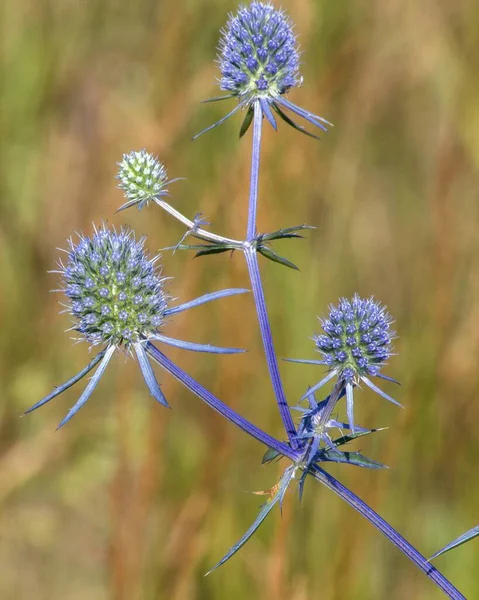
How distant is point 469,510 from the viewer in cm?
328

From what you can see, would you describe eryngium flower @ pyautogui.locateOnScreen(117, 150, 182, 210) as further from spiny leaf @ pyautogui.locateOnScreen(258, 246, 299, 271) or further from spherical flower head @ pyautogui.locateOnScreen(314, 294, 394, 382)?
spherical flower head @ pyautogui.locateOnScreen(314, 294, 394, 382)

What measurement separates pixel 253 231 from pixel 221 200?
6.14 ft

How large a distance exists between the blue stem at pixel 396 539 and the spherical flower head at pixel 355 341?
0.26m

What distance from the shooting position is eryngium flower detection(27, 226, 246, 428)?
1790 millimetres

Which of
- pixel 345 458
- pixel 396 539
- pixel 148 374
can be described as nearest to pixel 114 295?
pixel 148 374

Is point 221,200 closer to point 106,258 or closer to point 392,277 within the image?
point 392,277

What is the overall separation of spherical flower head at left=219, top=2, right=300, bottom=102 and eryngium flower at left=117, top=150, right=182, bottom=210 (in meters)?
0.31

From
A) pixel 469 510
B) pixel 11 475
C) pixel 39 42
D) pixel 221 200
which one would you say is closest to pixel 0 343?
pixel 11 475

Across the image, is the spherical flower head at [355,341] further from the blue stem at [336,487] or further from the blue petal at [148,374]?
the blue petal at [148,374]

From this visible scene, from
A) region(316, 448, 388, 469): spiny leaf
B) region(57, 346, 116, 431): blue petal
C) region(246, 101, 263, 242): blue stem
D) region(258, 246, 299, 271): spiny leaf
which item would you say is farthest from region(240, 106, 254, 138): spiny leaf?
region(316, 448, 388, 469): spiny leaf

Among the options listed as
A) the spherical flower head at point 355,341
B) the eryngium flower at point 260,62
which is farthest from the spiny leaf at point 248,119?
the spherical flower head at point 355,341

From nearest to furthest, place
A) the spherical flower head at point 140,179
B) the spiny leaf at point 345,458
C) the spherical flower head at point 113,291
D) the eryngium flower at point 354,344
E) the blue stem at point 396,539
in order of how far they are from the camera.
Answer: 1. the blue stem at point 396,539
2. the spiny leaf at point 345,458
3. the eryngium flower at point 354,344
4. the spherical flower head at point 113,291
5. the spherical flower head at point 140,179

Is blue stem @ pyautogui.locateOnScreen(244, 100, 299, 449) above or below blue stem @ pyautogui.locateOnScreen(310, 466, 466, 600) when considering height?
above

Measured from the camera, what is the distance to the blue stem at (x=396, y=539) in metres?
1.44
